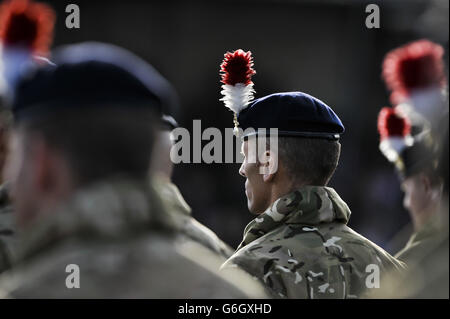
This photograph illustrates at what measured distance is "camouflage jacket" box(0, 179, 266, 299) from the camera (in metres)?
1.68

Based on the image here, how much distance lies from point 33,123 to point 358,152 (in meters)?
11.5

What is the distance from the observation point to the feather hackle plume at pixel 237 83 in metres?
3.92

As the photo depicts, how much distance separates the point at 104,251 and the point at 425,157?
5.73ft

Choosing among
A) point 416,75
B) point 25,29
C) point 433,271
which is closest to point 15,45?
point 25,29

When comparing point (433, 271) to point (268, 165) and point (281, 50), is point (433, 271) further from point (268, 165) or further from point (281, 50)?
point (281, 50)

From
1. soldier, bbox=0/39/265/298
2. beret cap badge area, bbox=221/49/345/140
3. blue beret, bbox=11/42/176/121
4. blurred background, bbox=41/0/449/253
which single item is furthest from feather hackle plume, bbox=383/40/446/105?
blurred background, bbox=41/0/449/253

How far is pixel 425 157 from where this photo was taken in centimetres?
309

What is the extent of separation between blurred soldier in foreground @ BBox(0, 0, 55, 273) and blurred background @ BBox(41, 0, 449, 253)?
9.14 meters

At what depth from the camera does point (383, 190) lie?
12.4m

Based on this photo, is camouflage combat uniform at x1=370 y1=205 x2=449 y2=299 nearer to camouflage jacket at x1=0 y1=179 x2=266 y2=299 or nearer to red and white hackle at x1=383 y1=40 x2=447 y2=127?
camouflage jacket at x1=0 y1=179 x2=266 y2=299

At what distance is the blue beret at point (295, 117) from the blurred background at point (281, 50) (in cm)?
854

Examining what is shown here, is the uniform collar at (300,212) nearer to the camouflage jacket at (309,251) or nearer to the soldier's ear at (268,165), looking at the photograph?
the camouflage jacket at (309,251)

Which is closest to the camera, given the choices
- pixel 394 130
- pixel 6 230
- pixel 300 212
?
pixel 6 230

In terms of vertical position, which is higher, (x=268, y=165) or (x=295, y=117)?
(x=295, y=117)
